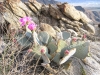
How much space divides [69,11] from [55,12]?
119 cm

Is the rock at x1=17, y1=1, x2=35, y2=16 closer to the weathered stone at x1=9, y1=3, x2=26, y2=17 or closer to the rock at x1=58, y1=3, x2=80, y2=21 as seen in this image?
the weathered stone at x1=9, y1=3, x2=26, y2=17

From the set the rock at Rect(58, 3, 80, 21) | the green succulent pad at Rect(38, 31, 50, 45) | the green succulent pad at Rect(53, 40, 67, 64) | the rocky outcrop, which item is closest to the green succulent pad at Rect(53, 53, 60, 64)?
the green succulent pad at Rect(53, 40, 67, 64)

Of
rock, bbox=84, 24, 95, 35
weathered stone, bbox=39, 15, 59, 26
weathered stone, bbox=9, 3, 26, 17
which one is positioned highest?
weathered stone, bbox=9, 3, 26, 17

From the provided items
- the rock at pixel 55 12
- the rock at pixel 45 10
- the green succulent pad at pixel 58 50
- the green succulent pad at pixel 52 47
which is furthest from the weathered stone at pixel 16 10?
the green succulent pad at pixel 58 50

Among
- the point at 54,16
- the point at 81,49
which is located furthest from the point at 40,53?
the point at 54,16

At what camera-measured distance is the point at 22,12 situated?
1762 cm

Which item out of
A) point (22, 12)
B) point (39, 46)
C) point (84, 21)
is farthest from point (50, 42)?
point (84, 21)

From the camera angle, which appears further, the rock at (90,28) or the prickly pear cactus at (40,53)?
the rock at (90,28)

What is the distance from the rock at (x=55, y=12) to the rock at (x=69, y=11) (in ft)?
1.12

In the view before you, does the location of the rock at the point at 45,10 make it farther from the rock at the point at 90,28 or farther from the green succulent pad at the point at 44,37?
the green succulent pad at the point at 44,37

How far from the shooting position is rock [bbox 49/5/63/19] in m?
18.3

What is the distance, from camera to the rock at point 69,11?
1773 centimetres

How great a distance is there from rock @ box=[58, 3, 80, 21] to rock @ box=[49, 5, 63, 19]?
1.12ft

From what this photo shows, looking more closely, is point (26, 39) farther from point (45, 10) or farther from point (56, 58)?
point (45, 10)
